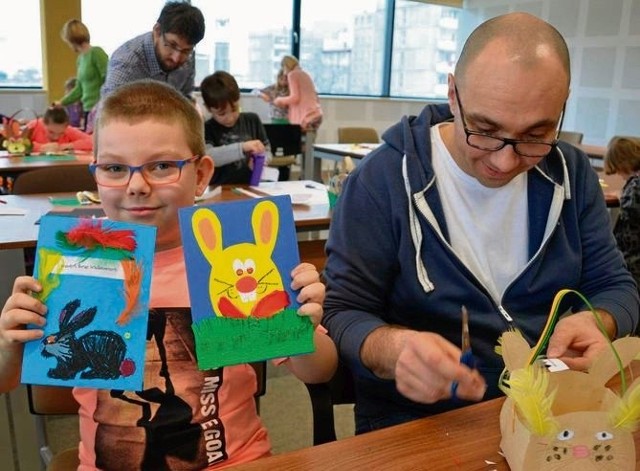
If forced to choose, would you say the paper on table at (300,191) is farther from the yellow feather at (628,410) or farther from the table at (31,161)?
the yellow feather at (628,410)

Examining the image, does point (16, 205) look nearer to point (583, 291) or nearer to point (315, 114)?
point (583, 291)

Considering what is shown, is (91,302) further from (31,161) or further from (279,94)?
(279,94)

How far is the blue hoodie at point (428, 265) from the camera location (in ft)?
4.43

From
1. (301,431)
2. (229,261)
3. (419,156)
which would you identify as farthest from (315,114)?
(229,261)

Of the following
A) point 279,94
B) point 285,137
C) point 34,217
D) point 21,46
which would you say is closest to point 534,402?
point 34,217

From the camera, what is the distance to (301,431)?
2582 mm

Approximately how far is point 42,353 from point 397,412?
791 millimetres

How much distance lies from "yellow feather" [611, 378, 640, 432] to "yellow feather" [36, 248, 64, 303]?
2.63 ft

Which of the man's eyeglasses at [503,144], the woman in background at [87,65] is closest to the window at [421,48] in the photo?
the woman in background at [87,65]

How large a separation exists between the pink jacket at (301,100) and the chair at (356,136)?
1.46ft

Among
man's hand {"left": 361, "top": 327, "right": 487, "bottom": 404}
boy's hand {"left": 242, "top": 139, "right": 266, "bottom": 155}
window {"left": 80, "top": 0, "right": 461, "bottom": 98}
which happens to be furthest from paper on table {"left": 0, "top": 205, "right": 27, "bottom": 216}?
window {"left": 80, "top": 0, "right": 461, "bottom": 98}

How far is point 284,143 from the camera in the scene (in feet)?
18.8

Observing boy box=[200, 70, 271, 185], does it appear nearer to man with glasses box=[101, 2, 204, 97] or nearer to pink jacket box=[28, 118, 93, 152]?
man with glasses box=[101, 2, 204, 97]

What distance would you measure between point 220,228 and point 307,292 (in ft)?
0.55
